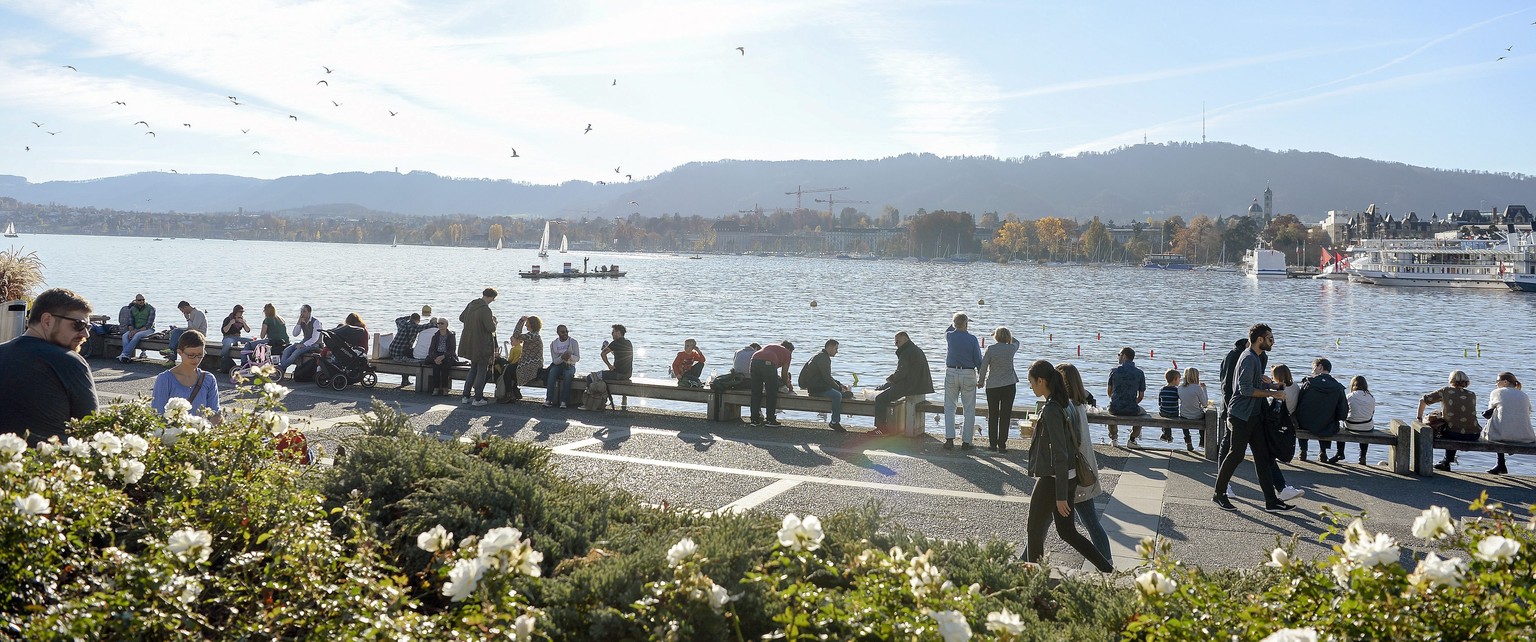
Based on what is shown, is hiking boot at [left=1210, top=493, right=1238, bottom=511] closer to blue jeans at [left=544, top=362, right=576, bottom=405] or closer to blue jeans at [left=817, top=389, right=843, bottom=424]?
blue jeans at [left=817, top=389, right=843, bottom=424]

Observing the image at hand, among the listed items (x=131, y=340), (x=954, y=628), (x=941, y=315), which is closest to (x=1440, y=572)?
(x=954, y=628)

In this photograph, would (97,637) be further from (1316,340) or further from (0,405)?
(1316,340)

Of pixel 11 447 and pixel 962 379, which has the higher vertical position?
pixel 11 447

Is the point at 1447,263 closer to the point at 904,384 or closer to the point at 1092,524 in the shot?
the point at 904,384

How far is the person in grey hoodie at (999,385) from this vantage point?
13.0 metres

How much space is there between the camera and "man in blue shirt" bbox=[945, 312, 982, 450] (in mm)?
13141

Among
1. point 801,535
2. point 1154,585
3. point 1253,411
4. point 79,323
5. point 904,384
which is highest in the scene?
point 79,323

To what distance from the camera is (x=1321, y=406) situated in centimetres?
1231

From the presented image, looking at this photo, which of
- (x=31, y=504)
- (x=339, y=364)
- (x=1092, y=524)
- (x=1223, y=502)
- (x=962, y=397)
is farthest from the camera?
(x=339, y=364)

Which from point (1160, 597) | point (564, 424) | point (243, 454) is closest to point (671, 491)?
point (564, 424)

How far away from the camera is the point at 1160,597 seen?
3639 mm

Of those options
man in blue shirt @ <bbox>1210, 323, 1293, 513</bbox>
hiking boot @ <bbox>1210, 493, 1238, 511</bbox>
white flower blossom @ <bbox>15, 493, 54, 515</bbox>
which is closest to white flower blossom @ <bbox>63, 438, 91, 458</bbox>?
white flower blossom @ <bbox>15, 493, 54, 515</bbox>

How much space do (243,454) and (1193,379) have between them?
13.5 meters

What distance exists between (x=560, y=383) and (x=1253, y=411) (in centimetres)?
991
